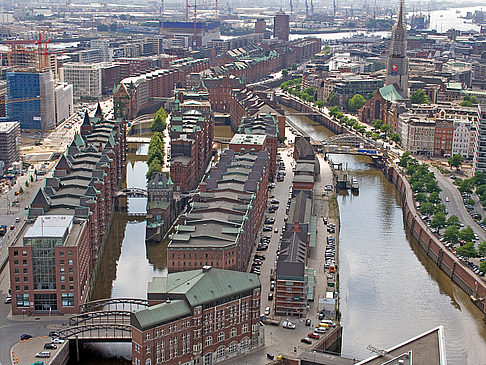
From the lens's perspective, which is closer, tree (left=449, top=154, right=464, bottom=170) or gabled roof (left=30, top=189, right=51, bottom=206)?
gabled roof (left=30, top=189, right=51, bottom=206)

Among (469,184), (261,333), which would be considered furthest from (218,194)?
(469,184)

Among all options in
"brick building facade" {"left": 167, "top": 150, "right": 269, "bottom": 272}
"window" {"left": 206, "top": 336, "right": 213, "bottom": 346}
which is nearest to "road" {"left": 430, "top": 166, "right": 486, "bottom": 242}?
"brick building facade" {"left": 167, "top": 150, "right": 269, "bottom": 272}

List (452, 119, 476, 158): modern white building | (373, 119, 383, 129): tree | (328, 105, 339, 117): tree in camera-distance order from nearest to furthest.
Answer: (452, 119, 476, 158): modern white building
(373, 119, 383, 129): tree
(328, 105, 339, 117): tree

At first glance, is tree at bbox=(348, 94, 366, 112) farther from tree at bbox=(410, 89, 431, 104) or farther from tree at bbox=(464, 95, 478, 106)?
tree at bbox=(464, 95, 478, 106)

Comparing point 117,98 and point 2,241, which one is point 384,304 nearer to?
point 2,241

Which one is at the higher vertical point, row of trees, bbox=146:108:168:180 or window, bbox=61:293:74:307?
row of trees, bbox=146:108:168:180
